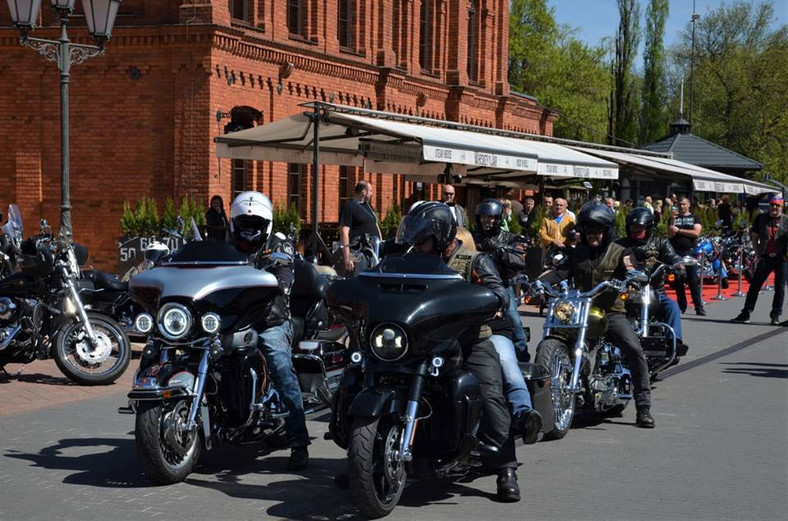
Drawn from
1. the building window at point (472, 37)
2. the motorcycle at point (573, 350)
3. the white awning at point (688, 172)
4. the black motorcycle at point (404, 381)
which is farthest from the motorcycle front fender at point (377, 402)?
the building window at point (472, 37)

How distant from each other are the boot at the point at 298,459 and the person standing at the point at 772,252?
39.8ft

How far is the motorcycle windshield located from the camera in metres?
6.06

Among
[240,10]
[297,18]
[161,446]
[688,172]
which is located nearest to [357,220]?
[161,446]

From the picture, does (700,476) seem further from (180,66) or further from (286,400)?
(180,66)

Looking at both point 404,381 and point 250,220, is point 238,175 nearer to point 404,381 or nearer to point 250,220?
point 250,220

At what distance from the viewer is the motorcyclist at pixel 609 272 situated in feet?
29.6

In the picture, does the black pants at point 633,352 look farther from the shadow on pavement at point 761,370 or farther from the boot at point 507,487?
the shadow on pavement at point 761,370

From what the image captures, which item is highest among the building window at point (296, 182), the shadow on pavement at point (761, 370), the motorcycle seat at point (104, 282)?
the building window at point (296, 182)

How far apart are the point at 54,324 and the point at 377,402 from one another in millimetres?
5726

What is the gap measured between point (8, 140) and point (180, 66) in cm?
414

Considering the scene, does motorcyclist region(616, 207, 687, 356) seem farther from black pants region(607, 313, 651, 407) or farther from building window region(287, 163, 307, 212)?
building window region(287, 163, 307, 212)

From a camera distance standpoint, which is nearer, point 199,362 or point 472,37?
→ point 199,362

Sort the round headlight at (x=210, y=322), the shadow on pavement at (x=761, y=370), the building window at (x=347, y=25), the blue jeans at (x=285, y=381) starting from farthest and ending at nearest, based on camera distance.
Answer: the building window at (x=347, y=25), the shadow on pavement at (x=761, y=370), the blue jeans at (x=285, y=381), the round headlight at (x=210, y=322)

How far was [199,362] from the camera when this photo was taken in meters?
6.88
